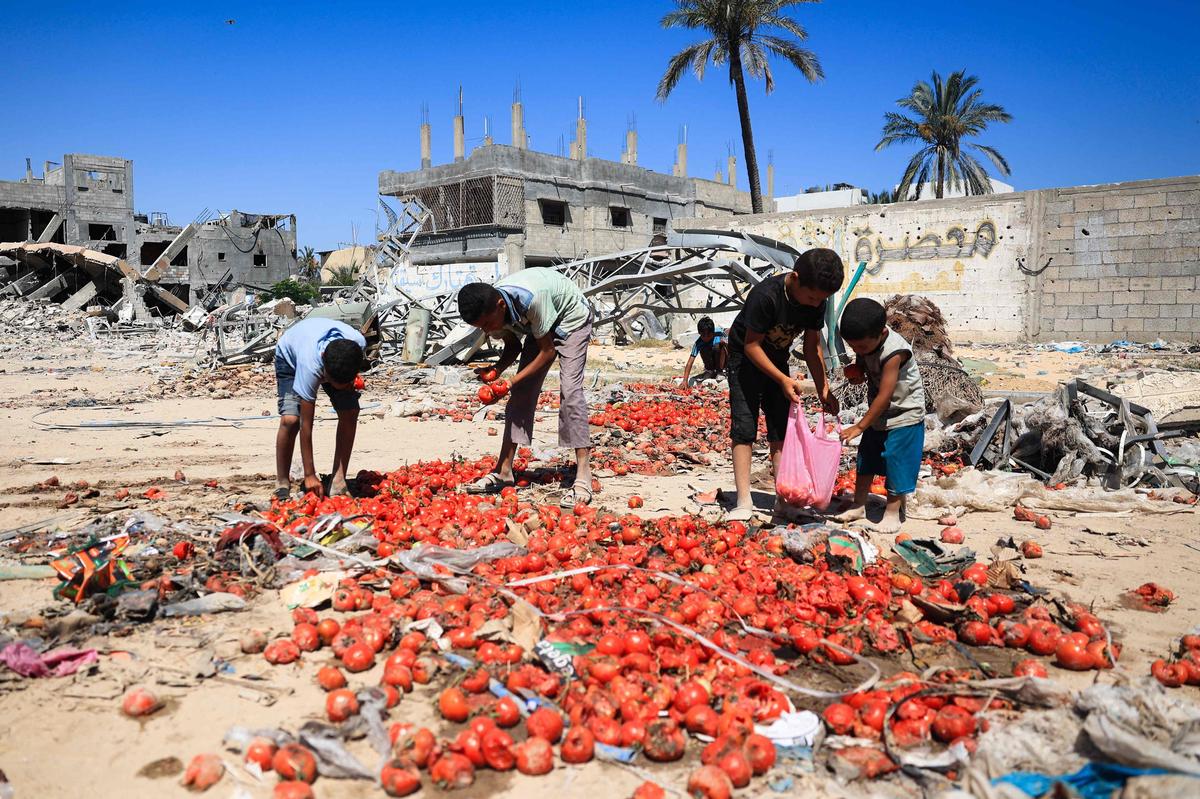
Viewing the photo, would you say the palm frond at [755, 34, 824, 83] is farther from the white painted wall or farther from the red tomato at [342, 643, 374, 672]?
the red tomato at [342, 643, 374, 672]

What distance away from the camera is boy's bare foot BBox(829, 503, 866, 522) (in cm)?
503

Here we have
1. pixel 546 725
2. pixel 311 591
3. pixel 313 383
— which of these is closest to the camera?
pixel 546 725

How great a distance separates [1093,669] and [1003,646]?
32 centimetres

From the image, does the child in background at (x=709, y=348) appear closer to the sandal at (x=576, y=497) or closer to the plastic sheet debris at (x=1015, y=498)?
the plastic sheet debris at (x=1015, y=498)

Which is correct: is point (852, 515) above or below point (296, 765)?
above

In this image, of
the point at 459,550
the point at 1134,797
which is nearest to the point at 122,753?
the point at 459,550

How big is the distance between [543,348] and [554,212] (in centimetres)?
2782

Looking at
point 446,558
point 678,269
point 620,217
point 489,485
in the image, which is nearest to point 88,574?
point 446,558

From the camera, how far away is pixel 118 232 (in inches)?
1496

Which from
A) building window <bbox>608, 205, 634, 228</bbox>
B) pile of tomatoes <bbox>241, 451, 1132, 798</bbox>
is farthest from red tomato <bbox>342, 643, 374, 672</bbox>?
building window <bbox>608, 205, 634, 228</bbox>

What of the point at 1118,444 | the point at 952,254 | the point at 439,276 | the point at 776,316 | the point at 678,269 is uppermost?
the point at 439,276

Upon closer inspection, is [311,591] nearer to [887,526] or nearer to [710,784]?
[710,784]

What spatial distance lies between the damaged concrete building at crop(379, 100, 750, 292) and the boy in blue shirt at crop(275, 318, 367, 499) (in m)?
24.3

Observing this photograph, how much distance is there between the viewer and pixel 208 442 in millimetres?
8016
